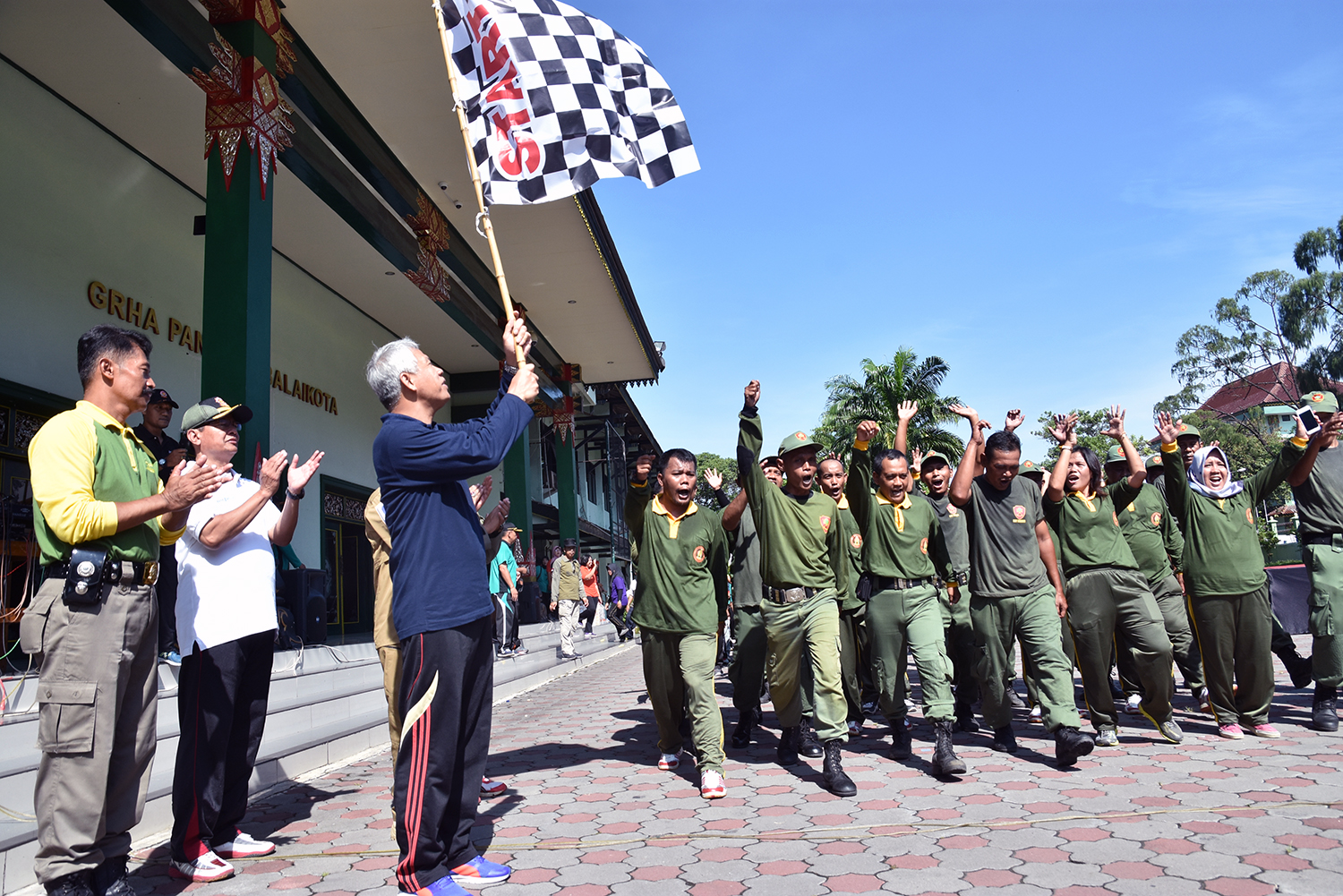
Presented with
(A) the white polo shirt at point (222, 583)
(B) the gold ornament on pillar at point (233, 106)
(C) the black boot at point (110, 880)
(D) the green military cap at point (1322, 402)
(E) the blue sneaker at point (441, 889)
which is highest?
(B) the gold ornament on pillar at point (233, 106)

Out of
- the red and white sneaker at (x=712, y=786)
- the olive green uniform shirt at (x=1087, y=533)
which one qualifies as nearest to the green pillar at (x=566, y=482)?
the olive green uniform shirt at (x=1087, y=533)

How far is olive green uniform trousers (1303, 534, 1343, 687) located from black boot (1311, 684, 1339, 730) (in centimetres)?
4

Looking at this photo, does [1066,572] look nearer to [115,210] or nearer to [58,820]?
[58,820]

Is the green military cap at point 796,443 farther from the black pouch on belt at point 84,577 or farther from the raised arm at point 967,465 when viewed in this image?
the black pouch on belt at point 84,577

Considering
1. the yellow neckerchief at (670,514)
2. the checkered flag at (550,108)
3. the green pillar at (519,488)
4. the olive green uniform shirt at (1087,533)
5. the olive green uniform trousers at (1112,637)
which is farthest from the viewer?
the green pillar at (519,488)

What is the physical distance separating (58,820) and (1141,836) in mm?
3794

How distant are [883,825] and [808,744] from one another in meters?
1.72

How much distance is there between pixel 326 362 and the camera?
49.0 ft

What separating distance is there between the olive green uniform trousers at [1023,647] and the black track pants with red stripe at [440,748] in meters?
3.18

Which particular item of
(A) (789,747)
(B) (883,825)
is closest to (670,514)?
(A) (789,747)

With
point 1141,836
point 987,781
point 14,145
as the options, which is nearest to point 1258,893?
point 1141,836

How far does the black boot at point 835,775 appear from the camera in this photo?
4465mm

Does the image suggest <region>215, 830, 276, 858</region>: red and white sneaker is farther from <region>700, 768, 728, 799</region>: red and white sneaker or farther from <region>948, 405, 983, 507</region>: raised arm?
<region>948, 405, 983, 507</region>: raised arm

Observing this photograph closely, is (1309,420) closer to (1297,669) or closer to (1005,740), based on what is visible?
(1297,669)
